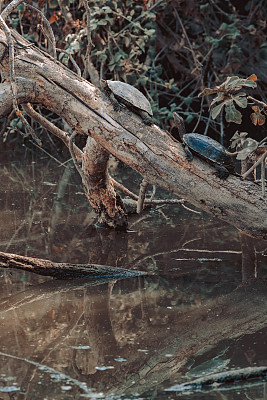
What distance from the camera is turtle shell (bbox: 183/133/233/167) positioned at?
2.90 meters

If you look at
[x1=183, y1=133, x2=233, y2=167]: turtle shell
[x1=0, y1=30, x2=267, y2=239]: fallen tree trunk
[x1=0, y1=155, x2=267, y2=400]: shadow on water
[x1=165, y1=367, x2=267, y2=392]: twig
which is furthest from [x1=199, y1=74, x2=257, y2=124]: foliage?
[x1=165, y1=367, x2=267, y2=392]: twig

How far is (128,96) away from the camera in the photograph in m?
3.03

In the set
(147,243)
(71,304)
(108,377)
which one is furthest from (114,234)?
(108,377)

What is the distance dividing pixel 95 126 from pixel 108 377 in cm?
142

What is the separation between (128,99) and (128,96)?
2 centimetres

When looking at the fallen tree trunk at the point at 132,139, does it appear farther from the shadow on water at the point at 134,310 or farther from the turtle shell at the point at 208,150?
the shadow on water at the point at 134,310

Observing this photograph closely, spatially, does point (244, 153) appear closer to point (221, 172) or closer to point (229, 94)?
point (221, 172)

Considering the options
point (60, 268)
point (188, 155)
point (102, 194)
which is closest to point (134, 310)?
point (60, 268)

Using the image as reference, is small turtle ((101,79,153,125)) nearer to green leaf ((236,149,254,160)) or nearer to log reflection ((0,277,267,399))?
green leaf ((236,149,254,160))

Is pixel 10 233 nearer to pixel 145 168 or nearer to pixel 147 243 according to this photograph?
pixel 147 243

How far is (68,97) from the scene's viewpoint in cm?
311

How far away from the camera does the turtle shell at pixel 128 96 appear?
9.90 feet

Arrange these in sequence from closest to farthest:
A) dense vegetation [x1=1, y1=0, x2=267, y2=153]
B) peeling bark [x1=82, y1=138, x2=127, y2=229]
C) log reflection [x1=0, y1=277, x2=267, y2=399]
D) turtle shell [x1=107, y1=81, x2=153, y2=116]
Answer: log reflection [x1=0, y1=277, x2=267, y2=399]
turtle shell [x1=107, y1=81, x2=153, y2=116]
peeling bark [x1=82, y1=138, x2=127, y2=229]
dense vegetation [x1=1, y1=0, x2=267, y2=153]

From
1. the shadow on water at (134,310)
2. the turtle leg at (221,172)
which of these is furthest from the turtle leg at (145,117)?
the shadow on water at (134,310)
